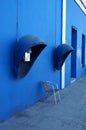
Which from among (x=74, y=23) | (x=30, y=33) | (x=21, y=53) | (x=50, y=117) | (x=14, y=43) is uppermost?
(x=74, y=23)

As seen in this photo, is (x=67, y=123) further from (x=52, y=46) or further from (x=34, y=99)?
(x=52, y=46)

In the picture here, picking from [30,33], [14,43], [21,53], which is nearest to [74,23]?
[30,33]

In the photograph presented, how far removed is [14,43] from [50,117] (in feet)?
6.65

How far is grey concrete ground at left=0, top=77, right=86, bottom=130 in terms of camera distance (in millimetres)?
6261

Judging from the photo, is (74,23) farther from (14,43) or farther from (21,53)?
(21,53)

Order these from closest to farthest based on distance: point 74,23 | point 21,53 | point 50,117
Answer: point 21,53 → point 50,117 → point 74,23

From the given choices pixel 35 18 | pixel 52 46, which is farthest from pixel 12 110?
pixel 52 46

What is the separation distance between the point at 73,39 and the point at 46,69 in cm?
667

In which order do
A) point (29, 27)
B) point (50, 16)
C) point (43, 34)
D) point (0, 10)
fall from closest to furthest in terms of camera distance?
point (0, 10), point (29, 27), point (43, 34), point (50, 16)

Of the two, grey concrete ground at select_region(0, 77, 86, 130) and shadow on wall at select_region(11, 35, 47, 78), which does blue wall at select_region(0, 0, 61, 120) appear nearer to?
shadow on wall at select_region(11, 35, 47, 78)

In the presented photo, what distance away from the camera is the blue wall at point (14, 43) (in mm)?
6637

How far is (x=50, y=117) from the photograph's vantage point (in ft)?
23.2

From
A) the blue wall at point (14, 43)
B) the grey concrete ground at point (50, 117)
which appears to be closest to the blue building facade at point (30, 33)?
the blue wall at point (14, 43)

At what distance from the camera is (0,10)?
636cm
